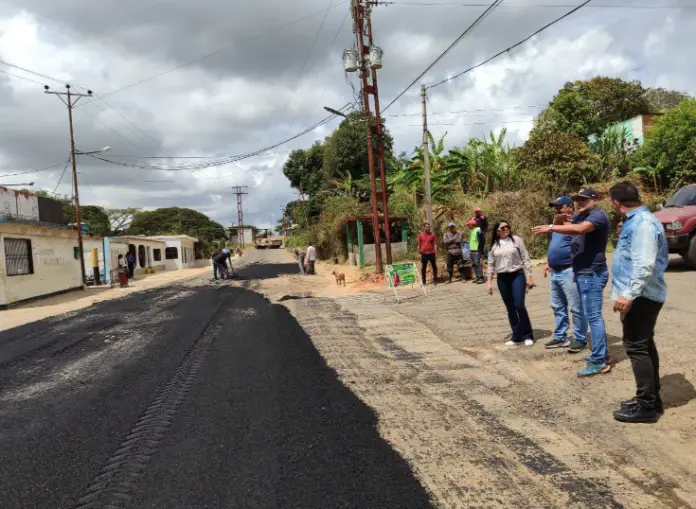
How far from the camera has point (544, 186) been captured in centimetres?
1938

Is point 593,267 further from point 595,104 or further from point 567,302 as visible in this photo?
point 595,104

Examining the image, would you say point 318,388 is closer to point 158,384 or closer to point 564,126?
point 158,384

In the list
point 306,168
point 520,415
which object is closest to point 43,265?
point 520,415

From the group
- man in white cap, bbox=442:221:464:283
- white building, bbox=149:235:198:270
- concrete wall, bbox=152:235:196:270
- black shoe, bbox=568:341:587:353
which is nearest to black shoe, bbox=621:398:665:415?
black shoe, bbox=568:341:587:353

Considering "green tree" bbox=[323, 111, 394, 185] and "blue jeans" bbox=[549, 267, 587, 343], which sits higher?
"green tree" bbox=[323, 111, 394, 185]

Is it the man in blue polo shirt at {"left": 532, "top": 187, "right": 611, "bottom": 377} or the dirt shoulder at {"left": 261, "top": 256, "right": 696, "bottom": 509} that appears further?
the man in blue polo shirt at {"left": 532, "top": 187, "right": 611, "bottom": 377}

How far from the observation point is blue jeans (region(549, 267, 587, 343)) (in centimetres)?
552

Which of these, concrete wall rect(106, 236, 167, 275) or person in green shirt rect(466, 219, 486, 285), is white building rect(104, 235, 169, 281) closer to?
concrete wall rect(106, 236, 167, 275)

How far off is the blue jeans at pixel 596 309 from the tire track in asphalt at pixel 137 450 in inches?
156

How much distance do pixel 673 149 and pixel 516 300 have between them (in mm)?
17808

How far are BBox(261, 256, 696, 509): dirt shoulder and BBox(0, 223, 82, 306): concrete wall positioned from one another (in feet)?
48.6

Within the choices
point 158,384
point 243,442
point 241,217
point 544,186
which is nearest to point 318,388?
point 243,442

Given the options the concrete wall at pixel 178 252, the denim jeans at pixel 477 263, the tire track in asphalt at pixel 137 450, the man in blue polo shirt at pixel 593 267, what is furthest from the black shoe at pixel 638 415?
the concrete wall at pixel 178 252

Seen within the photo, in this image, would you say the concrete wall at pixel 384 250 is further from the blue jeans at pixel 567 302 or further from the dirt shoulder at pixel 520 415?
the blue jeans at pixel 567 302
